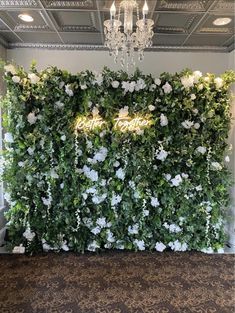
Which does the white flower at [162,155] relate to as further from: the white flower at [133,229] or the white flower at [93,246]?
the white flower at [93,246]

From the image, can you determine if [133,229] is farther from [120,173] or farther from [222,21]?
[222,21]

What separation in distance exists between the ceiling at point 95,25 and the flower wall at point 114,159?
561 mm

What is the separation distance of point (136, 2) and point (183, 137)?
5.67 ft

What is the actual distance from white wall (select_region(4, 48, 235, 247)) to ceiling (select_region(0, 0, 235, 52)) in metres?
0.09

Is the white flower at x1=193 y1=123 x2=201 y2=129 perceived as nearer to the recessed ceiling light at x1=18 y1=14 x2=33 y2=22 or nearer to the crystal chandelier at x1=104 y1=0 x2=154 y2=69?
the crystal chandelier at x1=104 y1=0 x2=154 y2=69

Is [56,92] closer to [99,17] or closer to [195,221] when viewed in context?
[99,17]

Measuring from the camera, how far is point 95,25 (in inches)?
137

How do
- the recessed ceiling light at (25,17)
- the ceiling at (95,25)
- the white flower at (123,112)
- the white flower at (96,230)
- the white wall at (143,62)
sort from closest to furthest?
the ceiling at (95,25) → the recessed ceiling light at (25,17) → the white flower at (123,112) → the white flower at (96,230) → the white wall at (143,62)

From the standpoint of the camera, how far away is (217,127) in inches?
146

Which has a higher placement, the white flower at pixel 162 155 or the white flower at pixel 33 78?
the white flower at pixel 33 78

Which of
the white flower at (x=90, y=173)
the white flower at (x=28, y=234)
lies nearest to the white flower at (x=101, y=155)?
the white flower at (x=90, y=173)

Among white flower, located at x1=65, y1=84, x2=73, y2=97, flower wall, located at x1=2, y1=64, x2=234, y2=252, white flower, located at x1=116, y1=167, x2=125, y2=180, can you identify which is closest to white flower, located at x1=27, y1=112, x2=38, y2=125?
flower wall, located at x1=2, y1=64, x2=234, y2=252

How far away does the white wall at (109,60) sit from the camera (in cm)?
427

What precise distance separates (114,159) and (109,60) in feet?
5.31
